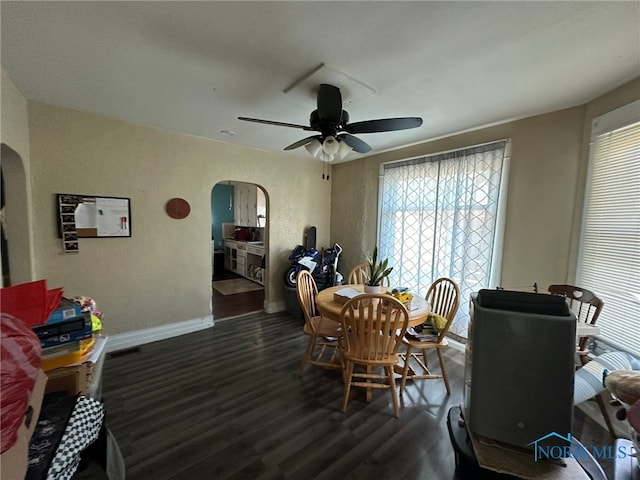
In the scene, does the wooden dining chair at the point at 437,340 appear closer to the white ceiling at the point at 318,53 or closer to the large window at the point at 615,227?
the large window at the point at 615,227

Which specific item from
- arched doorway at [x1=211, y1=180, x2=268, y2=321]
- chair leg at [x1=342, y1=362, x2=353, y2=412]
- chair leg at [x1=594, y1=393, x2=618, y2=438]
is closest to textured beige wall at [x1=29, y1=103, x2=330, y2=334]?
arched doorway at [x1=211, y1=180, x2=268, y2=321]

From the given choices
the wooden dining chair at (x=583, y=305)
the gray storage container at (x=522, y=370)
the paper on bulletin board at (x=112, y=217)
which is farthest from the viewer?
the paper on bulletin board at (x=112, y=217)

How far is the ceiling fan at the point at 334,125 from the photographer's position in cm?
171

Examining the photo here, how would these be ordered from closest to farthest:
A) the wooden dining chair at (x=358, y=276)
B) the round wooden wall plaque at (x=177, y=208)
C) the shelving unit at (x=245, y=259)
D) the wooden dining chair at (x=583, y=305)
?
1. the wooden dining chair at (x=583, y=305)
2. the round wooden wall plaque at (x=177, y=208)
3. the wooden dining chair at (x=358, y=276)
4. the shelving unit at (x=245, y=259)

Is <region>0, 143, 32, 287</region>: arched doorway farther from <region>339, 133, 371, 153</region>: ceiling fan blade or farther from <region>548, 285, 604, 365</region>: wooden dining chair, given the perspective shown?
<region>548, 285, 604, 365</region>: wooden dining chair

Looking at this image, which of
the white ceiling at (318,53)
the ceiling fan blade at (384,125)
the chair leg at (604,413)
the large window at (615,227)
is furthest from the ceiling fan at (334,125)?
the chair leg at (604,413)

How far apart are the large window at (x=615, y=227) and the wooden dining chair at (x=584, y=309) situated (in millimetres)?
97

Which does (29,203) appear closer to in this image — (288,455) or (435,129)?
(288,455)

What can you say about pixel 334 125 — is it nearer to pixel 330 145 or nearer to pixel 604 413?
pixel 330 145

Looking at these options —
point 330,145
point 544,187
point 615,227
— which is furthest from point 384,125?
point 615,227

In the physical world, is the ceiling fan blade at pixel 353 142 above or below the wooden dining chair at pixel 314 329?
above

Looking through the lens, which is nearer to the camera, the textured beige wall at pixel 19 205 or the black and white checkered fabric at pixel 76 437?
the black and white checkered fabric at pixel 76 437

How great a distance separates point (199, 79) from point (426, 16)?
1520mm

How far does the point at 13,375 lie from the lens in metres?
0.61
